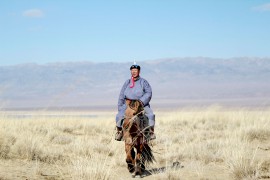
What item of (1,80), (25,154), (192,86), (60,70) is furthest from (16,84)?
(25,154)

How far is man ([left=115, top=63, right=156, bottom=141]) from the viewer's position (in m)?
8.58

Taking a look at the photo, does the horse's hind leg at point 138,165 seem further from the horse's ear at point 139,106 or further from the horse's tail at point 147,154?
the horse's ear at point 139,106

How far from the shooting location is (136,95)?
873cm

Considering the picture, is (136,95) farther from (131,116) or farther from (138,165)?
(138,165)

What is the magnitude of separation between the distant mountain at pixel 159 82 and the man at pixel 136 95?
63302 millimetres

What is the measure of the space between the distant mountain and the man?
63302mm

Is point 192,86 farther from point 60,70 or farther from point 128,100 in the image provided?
point 128,100

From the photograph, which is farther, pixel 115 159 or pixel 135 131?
pixel 115 159

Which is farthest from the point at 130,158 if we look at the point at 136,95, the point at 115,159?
the point at 115,159

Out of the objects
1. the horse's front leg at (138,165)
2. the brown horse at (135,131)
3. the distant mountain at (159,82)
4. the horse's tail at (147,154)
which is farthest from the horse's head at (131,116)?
the distant mountain at (159,82)

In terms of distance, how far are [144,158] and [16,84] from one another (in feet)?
360

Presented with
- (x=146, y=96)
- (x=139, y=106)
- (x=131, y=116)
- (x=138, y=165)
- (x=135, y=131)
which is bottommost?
(x=138, y=165)

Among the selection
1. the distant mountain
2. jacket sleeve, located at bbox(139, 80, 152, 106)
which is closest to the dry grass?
jacket sleeve, located at bbox(139, 80, 152, 106)

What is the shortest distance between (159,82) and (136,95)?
10857 centimetres
